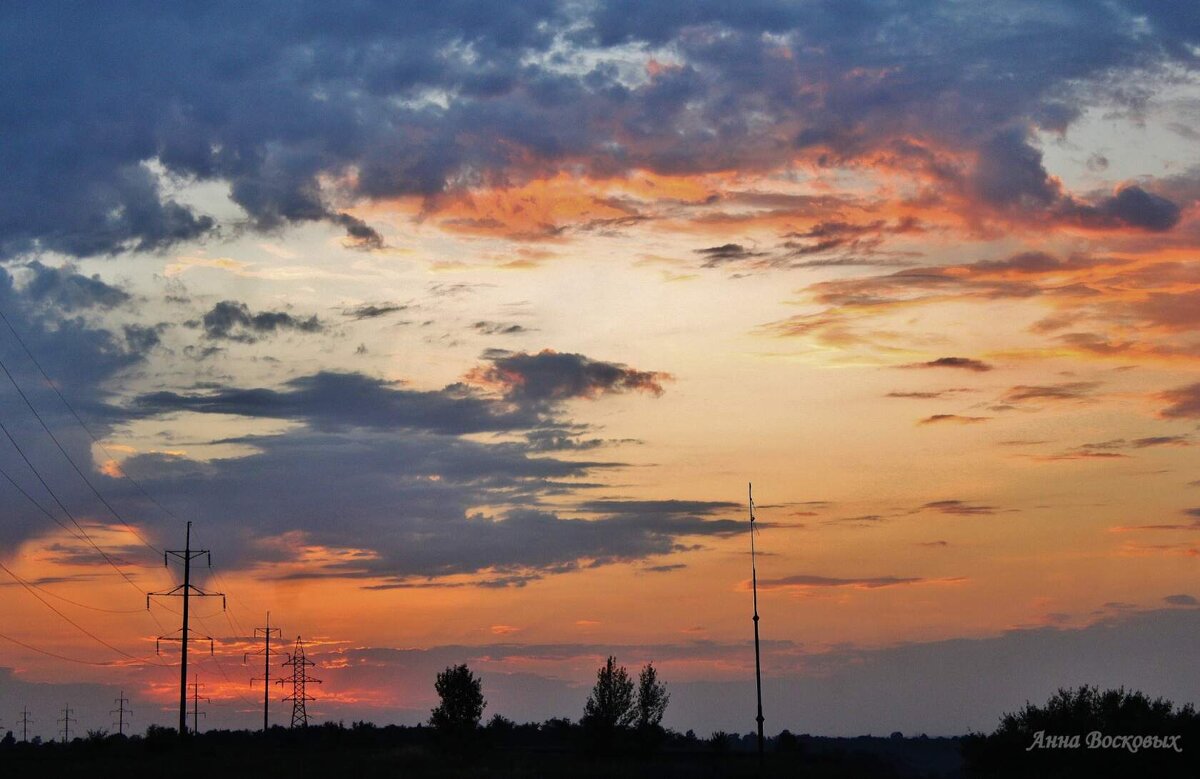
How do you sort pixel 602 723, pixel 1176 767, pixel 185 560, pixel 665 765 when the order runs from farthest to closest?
pixel 602 723, pixel 185 560, pixel 665 765, pixel 1176 767

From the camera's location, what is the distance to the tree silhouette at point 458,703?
440ft

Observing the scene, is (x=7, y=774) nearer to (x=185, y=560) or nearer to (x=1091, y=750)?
(x=185, y=560)

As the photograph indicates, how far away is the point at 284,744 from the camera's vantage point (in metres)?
157

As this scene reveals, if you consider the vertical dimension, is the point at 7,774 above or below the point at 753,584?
below

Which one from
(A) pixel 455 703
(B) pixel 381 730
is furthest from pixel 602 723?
(B) pixel 381 730

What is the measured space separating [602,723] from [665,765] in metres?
23.4

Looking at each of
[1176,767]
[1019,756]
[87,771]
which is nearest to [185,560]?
[87,771]

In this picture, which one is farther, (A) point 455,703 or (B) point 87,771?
(A) point 455,703

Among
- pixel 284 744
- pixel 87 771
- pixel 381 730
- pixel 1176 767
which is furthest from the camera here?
pixel 381 730

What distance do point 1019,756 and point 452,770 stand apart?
39621 millimetres

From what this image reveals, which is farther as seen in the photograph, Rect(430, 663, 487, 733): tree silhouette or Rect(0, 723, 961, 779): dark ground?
Rect(430, 663, 487, 733): tree silhouette

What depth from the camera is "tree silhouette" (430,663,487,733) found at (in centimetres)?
13412

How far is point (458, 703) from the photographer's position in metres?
135

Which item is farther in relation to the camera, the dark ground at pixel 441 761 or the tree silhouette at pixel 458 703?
the tree silhouette at pixel 458 703
